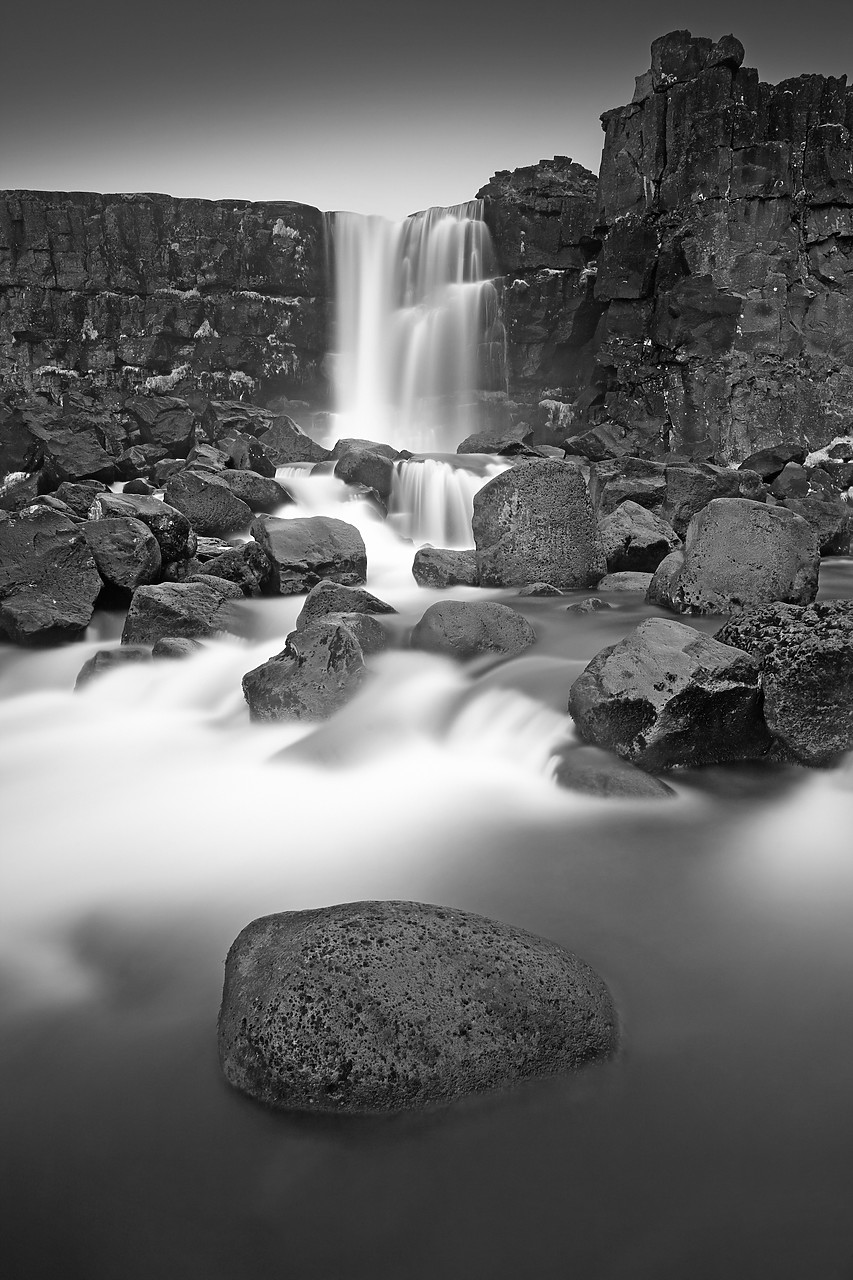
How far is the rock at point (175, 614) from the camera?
746 centimetres

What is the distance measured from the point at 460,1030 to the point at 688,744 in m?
2.53

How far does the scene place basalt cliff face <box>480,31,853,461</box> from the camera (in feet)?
71.8

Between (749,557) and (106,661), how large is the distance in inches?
208

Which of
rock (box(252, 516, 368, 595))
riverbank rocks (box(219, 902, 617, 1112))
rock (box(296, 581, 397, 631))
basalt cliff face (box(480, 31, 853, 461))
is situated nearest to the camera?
riverbank rocks (box(219, 902, 617, 1112))

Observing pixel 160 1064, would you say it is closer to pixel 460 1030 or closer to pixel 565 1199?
pixel 460 1030

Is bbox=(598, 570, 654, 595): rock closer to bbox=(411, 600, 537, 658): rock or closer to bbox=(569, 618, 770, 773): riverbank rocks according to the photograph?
bbox=(411, 600, 537, 658): rock

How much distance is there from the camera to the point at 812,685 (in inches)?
175

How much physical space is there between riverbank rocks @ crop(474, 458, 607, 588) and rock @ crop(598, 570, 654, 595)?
0.18 metres

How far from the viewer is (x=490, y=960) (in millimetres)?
2613

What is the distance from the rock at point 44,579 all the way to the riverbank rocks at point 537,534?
13.1ft

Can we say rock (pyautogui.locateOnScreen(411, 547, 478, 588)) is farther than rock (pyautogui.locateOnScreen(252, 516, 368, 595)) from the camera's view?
Yes

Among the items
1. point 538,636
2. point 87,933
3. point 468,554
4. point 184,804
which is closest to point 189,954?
point 87,933

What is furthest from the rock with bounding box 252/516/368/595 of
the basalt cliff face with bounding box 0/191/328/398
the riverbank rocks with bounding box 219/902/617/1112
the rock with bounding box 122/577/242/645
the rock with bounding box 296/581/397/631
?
the basalt cliff face with bounding box 0/191/328/398

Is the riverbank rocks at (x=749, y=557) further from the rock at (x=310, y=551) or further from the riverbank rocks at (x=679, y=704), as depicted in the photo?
the rock at (x=310, y=551)
